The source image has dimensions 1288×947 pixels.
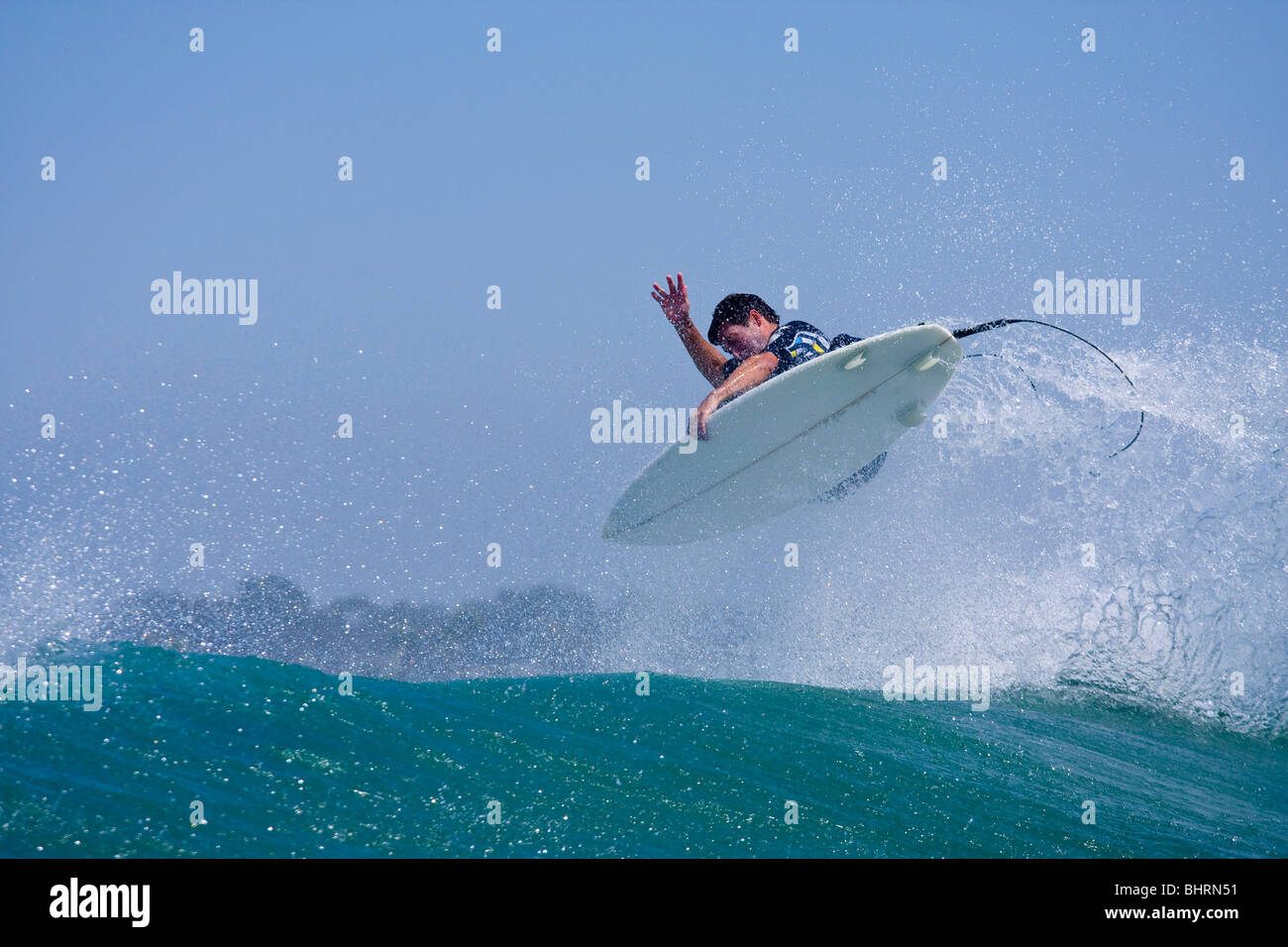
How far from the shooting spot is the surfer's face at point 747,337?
6953 millimetres

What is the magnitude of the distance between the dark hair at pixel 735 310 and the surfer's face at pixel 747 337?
37 millimetres

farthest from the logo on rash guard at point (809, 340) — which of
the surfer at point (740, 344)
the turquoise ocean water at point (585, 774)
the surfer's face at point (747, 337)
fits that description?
the turquoise ocean water at point (585, 774)

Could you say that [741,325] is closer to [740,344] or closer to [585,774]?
[740,344]

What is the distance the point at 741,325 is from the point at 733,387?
80 cm

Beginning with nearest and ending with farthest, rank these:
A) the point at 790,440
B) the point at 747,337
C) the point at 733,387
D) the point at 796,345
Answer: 1. the point at 733,387
2. the point at 796,345
3. the point at 790,440
4. the point at 747,337

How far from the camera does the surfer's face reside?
6953 millimetres

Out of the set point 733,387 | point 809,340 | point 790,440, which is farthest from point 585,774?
point 809,340

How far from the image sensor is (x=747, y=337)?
22.8 ft

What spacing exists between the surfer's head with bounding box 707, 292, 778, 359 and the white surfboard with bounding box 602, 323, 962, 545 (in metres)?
0.71

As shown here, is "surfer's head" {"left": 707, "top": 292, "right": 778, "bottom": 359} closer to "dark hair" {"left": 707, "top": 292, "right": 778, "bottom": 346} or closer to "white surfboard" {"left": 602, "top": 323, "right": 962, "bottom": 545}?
"dark hair" {"left": 707, "top": 292, "right": 778, "bottom": 346}

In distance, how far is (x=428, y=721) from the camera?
17.7ft

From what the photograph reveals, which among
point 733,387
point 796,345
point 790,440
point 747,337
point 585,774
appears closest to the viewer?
point 585,774

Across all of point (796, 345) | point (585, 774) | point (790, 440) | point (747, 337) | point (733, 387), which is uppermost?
point (747, 337)
